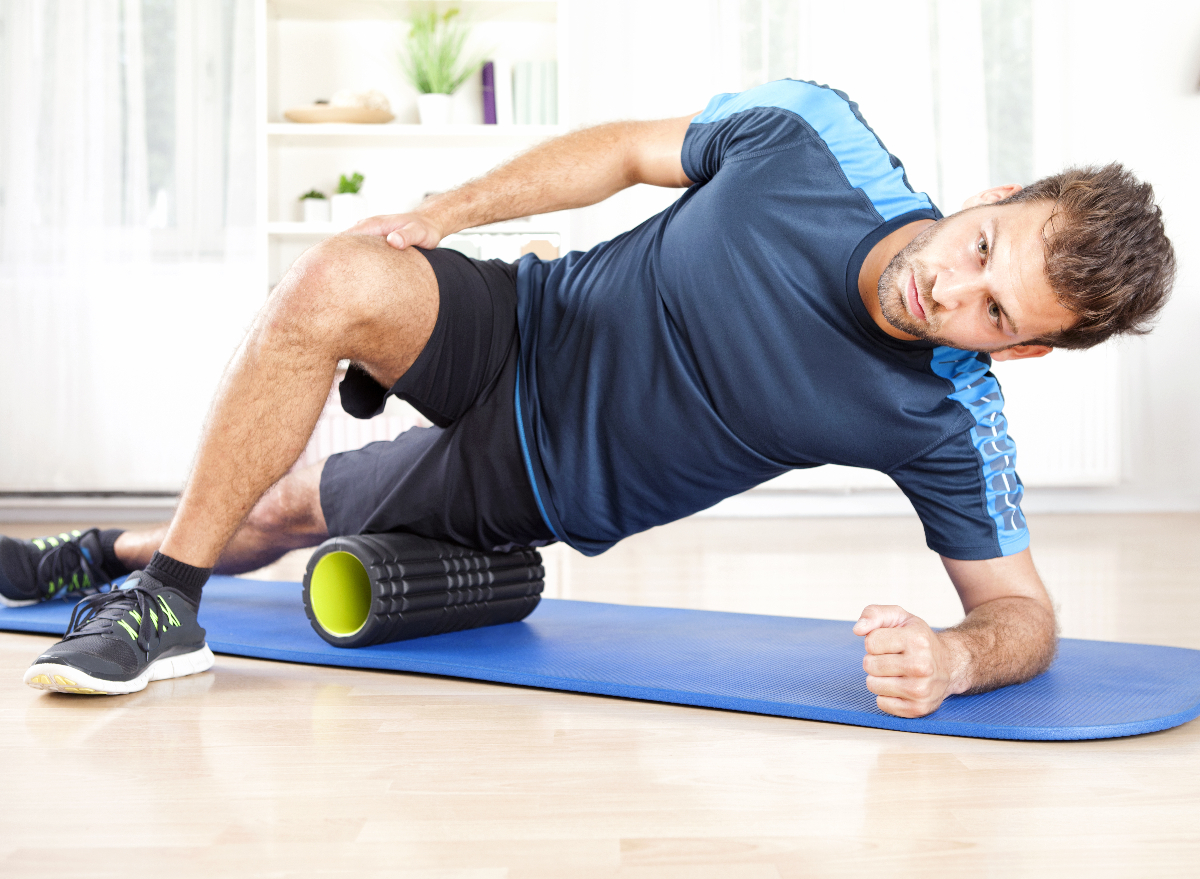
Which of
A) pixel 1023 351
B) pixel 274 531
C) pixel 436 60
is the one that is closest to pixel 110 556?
pixel 274 531

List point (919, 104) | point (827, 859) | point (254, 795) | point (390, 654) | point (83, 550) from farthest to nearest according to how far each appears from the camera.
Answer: point (919, 104) < point (83, 550) < point (390, 654) < point (254, 795) < point (827, 859)

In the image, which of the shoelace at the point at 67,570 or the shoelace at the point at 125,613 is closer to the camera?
the shoelace at the point at 125,613

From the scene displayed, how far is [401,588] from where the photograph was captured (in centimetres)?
154

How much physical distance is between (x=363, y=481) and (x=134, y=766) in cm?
68

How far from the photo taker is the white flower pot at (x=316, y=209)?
12.2 ft

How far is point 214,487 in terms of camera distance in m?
1.34

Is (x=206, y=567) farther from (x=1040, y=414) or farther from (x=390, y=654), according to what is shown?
(x=1040, y=414)

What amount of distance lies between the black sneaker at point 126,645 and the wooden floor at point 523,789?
0.10 ft

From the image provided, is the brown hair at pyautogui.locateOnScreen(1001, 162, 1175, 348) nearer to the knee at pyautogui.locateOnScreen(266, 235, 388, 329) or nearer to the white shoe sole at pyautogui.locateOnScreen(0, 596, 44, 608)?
the knee at pyautogui.locateOnScreen(266, 235, 388, 329)

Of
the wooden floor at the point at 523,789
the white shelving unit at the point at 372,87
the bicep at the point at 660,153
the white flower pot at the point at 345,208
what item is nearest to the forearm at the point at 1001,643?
the wooden floor at the point at 523,789

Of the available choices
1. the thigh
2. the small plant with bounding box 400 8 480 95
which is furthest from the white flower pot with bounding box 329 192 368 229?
the thigh

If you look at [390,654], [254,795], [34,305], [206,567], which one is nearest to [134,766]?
[254,795]

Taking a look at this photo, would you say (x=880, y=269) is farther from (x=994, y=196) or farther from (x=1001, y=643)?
(x=1001, y=643)

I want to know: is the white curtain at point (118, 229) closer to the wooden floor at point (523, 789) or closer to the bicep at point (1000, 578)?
the wooden floor at point (523, 789)
